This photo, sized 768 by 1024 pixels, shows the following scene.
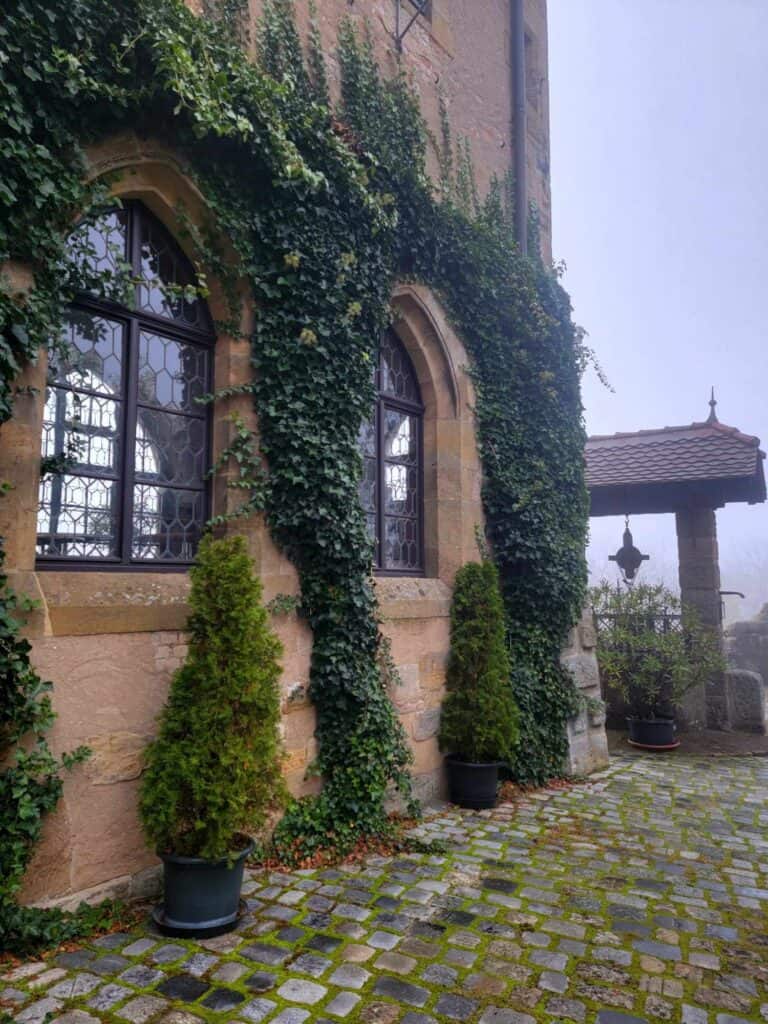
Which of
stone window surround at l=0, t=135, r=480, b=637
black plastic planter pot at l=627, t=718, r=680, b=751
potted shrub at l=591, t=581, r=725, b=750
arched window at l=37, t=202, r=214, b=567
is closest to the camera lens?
stone window surround at l=0, t=135, r=480, b=637

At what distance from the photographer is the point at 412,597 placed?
5.79m

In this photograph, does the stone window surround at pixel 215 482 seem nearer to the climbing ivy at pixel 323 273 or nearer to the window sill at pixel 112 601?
the window sill at pixel 112 601

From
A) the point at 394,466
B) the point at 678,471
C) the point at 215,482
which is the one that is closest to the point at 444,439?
the point at 394,466

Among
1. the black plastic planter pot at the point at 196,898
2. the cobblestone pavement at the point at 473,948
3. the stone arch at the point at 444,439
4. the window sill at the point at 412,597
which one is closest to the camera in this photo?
the cobblestone pavement at the point at 473,948

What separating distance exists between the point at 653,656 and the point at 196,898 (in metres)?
6.64

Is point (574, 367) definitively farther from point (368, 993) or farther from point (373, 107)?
point (368, 993)

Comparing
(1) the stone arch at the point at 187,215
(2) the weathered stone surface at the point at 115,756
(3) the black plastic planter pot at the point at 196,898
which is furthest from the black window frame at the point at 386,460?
(3) the black plastic planter pot at the point at 196,898

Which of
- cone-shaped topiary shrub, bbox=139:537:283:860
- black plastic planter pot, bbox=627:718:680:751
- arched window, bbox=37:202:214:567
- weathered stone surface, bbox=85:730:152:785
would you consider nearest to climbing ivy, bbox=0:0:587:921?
arched window, bbox=37:202:214:567

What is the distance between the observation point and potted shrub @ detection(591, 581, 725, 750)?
8.46 meters

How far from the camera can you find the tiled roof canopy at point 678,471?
9195 mm

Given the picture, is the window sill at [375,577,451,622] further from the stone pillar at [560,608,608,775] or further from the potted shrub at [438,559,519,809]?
the stone pillar at [560,608,608,775]

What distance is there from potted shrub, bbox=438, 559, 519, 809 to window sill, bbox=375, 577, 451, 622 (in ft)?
0.43

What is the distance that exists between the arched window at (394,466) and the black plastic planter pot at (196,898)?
2.86m

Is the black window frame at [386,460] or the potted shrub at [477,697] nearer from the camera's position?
the potted shrub at [477,697]
